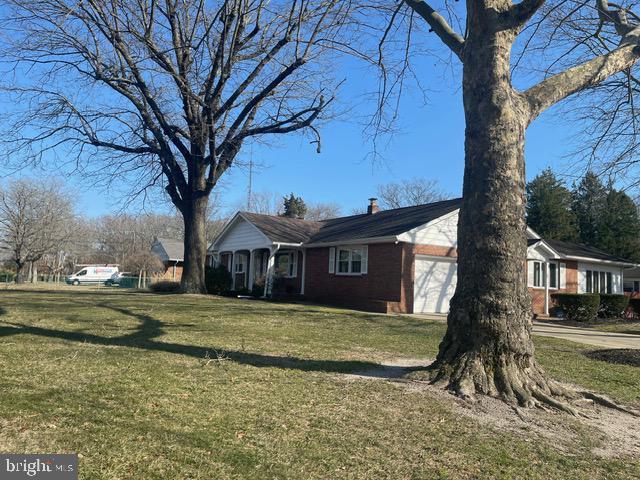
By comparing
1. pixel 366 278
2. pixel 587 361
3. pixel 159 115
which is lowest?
pixel 587 361

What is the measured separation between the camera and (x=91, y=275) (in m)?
56.5

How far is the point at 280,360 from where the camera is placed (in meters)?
7.54

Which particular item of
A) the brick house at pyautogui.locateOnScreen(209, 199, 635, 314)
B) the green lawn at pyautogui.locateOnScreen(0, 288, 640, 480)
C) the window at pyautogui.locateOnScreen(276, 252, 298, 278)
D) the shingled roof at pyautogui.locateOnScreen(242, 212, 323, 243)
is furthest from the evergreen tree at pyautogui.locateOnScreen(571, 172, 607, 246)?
the green lawn at pyautogui.locateOnScreen(0, 288, 640, 480)

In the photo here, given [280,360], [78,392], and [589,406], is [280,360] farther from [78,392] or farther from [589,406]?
[589,406]

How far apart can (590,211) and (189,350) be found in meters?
42.6

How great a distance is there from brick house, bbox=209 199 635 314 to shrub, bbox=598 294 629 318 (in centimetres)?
242

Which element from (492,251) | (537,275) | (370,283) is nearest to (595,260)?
(537,275)

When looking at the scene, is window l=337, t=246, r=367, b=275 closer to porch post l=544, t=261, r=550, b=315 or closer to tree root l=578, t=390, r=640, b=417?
porch post l=544, t=261, r=550, b=315

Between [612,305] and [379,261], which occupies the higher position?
[379,261]

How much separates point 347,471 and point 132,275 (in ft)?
193

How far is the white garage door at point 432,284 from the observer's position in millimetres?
20156

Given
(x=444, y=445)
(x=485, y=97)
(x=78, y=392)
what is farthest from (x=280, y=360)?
(x=485, y=97)

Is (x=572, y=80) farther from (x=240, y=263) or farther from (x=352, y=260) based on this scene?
(x=240, y=263)

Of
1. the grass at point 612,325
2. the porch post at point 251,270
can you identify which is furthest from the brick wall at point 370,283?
the grass at point 612,325
